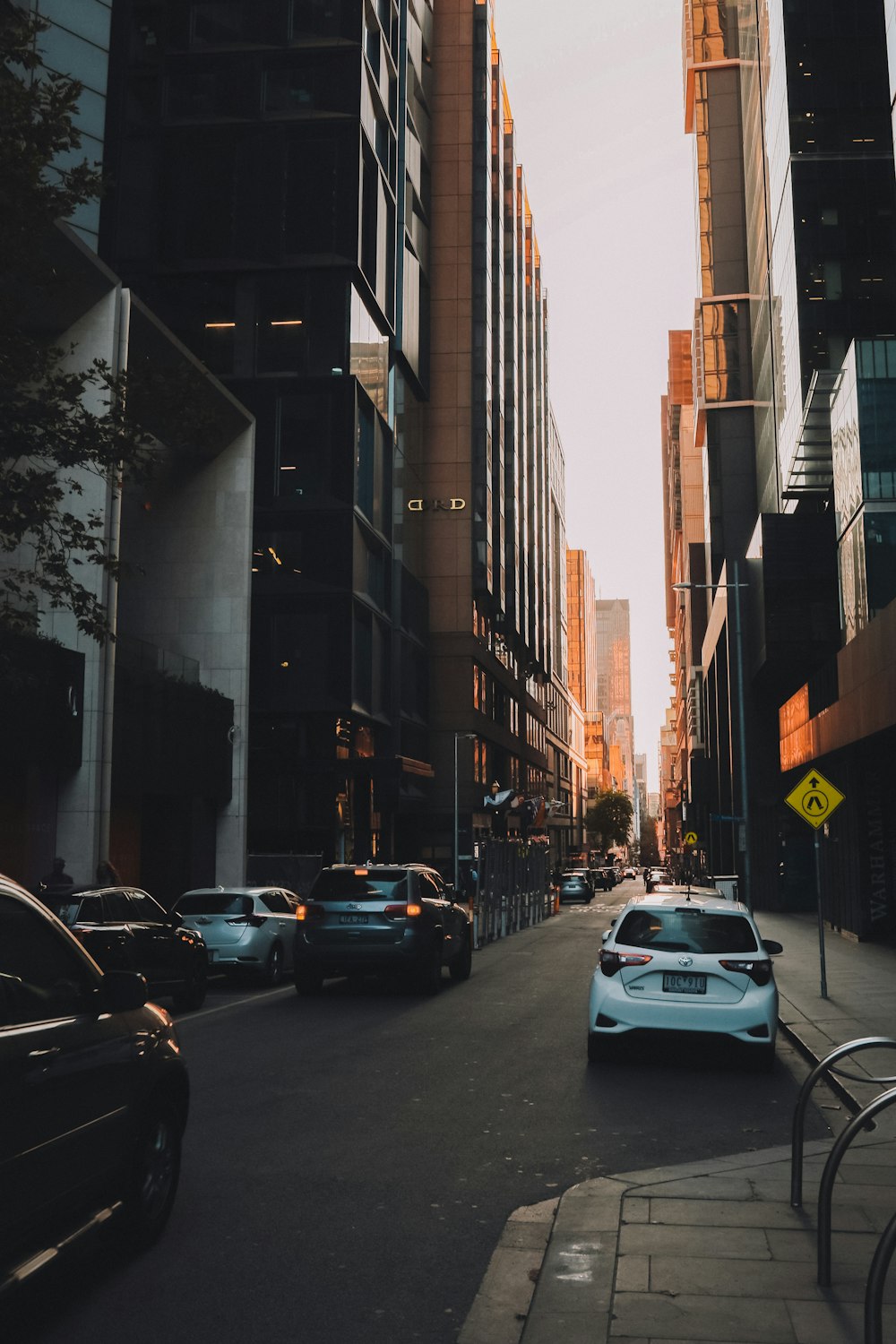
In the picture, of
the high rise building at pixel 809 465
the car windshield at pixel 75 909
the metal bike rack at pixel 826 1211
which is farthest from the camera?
the high rise building at pixel 809 465

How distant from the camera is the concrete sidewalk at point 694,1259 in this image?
4.59 m

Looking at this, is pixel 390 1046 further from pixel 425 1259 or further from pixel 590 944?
pixel 590 944

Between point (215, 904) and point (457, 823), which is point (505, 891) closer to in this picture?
point (215, 904)

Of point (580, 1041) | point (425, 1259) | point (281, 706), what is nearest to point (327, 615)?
point (281, 706)

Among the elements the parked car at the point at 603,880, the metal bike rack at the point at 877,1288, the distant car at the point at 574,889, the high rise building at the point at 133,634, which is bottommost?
the parked car at the point at 603,880

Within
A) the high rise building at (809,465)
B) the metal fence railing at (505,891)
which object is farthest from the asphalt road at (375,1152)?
the metal fence railing at (505,891)

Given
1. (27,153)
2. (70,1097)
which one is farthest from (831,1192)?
(27,153)

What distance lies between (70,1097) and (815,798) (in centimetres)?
1395

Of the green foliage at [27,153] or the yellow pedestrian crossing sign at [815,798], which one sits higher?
the green foliage at [27,153]

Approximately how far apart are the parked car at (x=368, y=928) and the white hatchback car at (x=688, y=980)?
16.4 feet

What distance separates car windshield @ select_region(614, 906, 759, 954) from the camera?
1116 centimetres

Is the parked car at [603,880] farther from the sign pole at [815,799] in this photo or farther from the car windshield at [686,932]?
the car windshield at [686,932]

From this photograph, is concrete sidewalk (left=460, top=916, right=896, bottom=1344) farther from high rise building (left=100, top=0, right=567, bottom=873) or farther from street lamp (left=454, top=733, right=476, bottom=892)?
street lamp (left=454, top=733, right=476, bottom=892)

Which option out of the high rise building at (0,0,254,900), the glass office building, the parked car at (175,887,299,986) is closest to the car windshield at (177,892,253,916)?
the parked car at (175,887,299,986)
